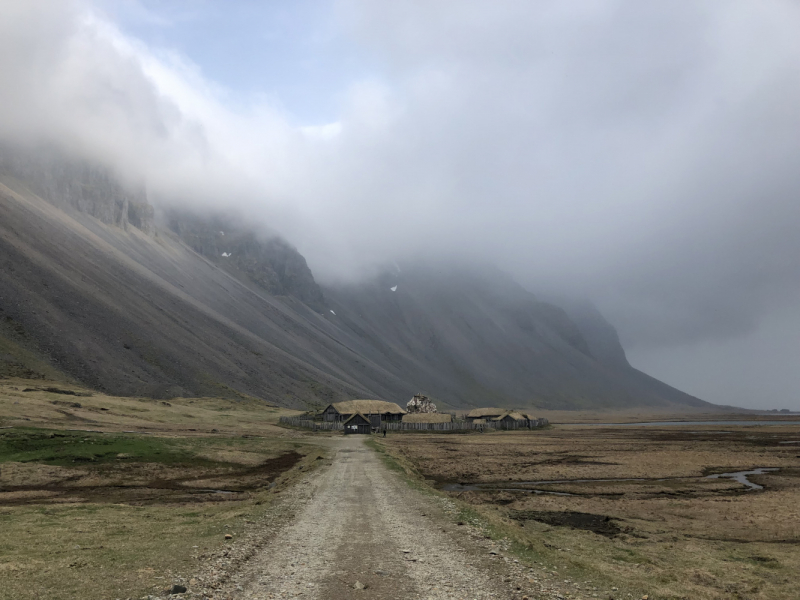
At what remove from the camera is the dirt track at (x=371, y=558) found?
493 inches

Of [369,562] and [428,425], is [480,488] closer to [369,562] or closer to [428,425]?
[369,562]

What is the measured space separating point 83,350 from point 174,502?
337ft

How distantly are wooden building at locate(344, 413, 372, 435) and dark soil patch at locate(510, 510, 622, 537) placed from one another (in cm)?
8369

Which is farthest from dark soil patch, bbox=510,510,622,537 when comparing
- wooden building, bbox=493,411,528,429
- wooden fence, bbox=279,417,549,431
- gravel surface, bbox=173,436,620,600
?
wooden building, bbox=493,411,528,429

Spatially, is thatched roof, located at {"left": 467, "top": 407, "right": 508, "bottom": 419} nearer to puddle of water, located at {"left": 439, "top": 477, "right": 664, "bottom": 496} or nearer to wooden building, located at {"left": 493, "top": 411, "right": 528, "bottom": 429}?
wooden building, located at {"left": 493, "top": 411, "right": 528, "bottom": 429}

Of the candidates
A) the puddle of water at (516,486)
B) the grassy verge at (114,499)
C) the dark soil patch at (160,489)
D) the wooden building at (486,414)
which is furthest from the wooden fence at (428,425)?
the puddle of water at (516,486)

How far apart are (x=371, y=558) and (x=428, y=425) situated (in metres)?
110

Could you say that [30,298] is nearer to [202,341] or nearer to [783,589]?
[202,341]

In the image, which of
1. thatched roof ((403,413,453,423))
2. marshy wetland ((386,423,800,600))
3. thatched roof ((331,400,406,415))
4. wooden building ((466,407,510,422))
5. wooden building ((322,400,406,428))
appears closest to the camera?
marshy wetland ((386,423,800,600))

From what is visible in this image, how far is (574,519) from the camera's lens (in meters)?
26.2

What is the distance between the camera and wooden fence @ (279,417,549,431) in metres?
106

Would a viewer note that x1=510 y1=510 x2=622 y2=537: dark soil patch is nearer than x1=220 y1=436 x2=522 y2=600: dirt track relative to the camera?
No

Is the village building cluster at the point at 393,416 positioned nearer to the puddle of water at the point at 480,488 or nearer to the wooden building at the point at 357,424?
the wooden building at the point at 357,424

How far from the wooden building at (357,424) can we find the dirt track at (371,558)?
8338cm
